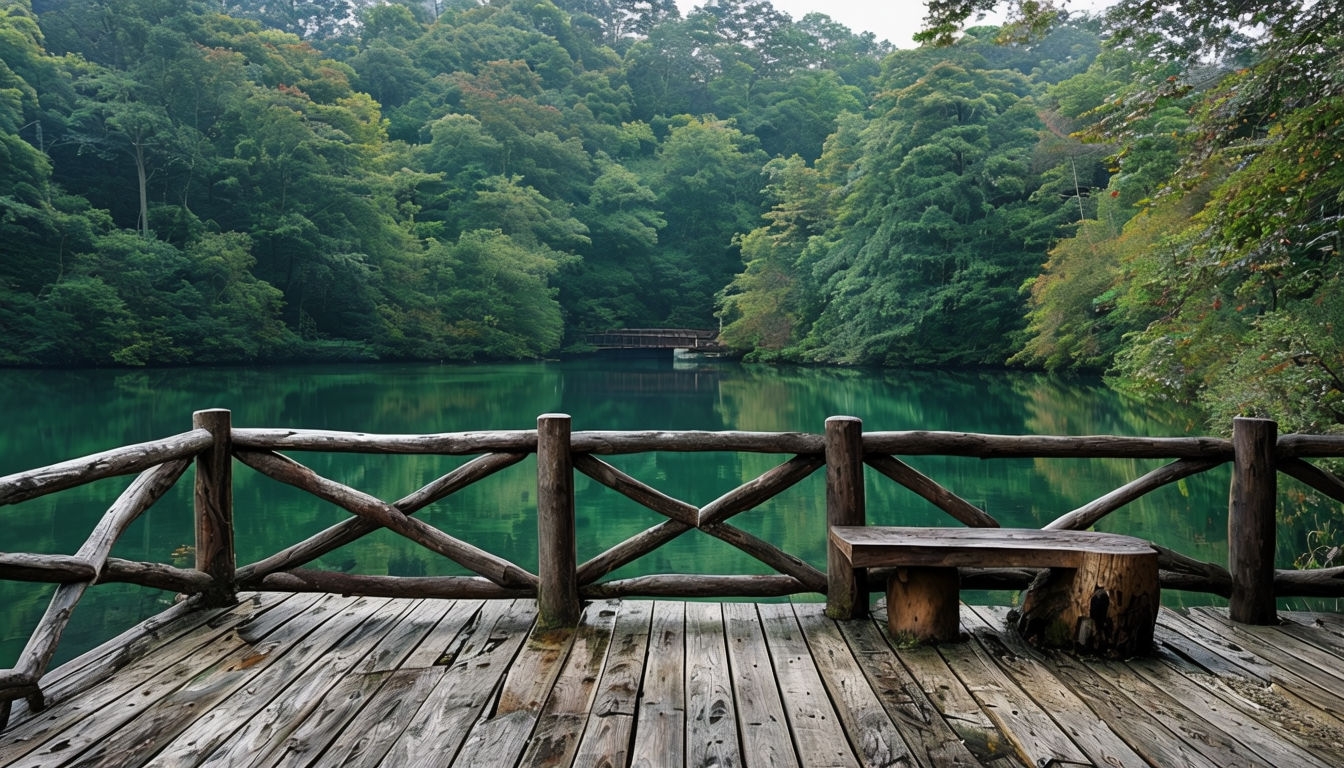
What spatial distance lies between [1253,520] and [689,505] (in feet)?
7.11

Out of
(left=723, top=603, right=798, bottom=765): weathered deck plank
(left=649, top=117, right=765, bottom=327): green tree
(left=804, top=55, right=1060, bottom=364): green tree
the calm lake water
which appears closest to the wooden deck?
(left=723, top=603, right=798, bottom=765): weathered deck plank

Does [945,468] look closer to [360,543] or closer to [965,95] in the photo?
[360,543]

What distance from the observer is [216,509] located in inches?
147

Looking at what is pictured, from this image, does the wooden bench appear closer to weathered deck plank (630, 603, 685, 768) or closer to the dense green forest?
weathered deck plank (630, 603, 685, 768)

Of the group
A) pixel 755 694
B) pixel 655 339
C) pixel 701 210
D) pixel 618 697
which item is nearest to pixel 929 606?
pixel 755 694

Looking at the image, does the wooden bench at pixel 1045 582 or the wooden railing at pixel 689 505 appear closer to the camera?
the wooden bench at pixel 1045 582

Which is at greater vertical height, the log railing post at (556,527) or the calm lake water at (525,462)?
the log railing post at (556,527)

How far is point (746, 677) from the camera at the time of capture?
2.94 m

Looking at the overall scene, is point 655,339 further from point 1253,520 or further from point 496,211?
point 1253,520

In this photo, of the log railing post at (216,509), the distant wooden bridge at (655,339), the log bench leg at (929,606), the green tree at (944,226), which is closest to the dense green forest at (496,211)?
the green tree at (944,226)

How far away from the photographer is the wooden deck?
7.81ft

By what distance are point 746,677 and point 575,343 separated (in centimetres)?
3613

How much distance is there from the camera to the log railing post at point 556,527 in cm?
351

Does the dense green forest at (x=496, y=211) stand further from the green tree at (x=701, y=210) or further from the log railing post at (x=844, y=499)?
the log railing post at (x=844, y=499)
